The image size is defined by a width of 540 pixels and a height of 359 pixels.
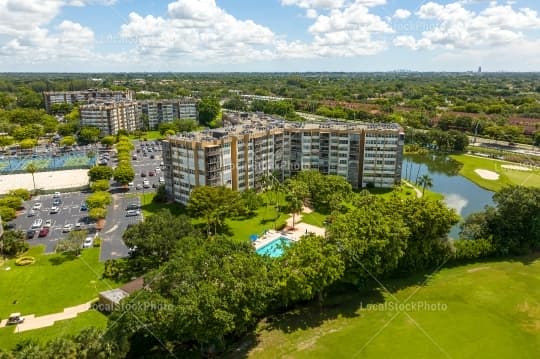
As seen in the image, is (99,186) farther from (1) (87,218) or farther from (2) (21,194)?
(2) (21,194)

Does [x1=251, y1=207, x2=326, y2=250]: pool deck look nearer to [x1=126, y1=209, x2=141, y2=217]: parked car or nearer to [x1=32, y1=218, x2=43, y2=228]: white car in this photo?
[x1=126, y1=209, x2=141, y2=217]: parked car

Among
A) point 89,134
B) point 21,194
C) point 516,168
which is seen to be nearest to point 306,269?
point 21,194

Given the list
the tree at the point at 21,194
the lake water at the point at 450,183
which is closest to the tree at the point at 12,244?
the tree at the point at 21,194

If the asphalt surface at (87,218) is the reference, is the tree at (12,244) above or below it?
above

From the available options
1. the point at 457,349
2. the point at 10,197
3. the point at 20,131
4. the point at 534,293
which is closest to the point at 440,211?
the point at 534,293

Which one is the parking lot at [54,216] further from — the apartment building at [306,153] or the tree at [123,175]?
the apartment building at [306,153]
